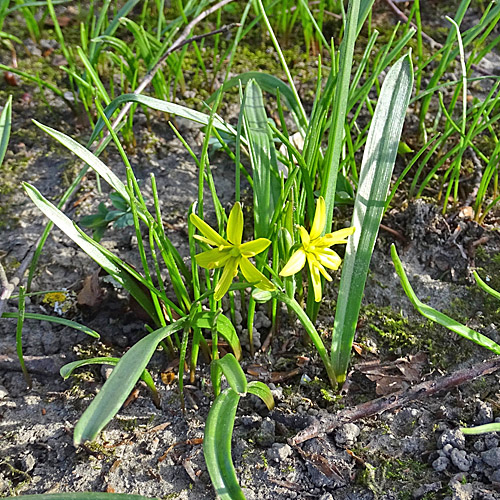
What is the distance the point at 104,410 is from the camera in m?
0.99

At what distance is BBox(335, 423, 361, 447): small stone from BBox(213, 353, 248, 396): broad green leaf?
1.15 feet

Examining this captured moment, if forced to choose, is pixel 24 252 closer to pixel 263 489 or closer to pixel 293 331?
pixel 293 331

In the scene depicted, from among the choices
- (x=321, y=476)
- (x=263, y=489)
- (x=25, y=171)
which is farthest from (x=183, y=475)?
(x=25, y=171)

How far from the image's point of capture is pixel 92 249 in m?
1.36

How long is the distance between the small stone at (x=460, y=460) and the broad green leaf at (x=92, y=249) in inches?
33.2

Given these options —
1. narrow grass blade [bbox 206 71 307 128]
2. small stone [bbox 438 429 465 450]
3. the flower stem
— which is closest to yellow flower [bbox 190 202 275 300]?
the flower stem

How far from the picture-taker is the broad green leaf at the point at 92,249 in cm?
128

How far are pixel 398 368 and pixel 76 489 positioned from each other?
35.2 inches

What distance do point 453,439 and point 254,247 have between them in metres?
0.70

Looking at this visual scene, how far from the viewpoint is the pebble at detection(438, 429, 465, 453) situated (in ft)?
4.38

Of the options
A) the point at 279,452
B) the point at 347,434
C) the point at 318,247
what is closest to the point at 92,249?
the point at 318,247

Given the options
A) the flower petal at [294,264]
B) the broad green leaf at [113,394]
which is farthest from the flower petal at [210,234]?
the broad green leaf at [113,394]

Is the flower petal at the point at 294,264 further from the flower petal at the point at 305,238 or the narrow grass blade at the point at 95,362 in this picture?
the narrow grass blade at the point at 95,362

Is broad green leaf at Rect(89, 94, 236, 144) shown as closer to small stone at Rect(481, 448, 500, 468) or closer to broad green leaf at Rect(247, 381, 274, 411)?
broad green leaf at Rect(247, 381, 274, 411)
